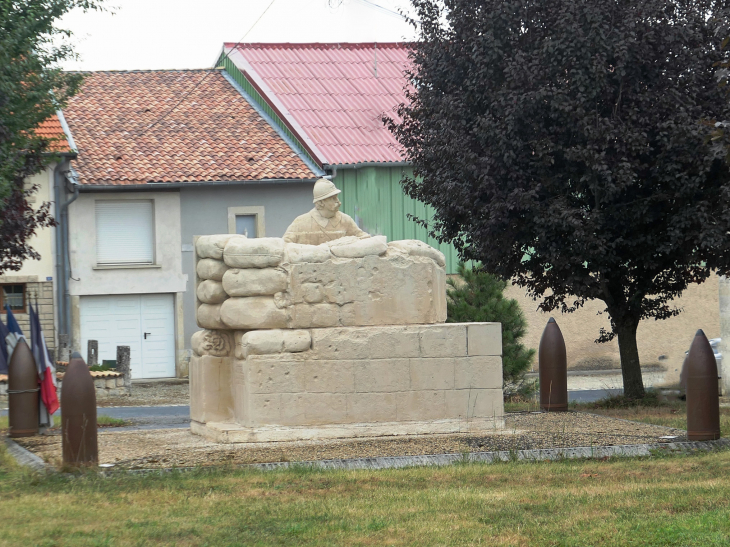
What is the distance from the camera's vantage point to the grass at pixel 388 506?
247 inches

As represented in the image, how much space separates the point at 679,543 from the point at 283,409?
4.99 meters

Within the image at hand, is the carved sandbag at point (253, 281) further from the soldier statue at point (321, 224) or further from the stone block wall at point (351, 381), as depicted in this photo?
the soldier statue at point (321, 224)

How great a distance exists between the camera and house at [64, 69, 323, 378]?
24875 mm

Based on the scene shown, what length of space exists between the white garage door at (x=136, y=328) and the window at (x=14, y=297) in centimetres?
136

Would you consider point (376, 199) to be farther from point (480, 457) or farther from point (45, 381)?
point (480, 457)

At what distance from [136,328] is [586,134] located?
593 inches

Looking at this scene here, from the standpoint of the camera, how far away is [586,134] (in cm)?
1296

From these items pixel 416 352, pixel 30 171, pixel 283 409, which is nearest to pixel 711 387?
pixel 416 352

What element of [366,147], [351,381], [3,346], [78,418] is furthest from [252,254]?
[366,147]

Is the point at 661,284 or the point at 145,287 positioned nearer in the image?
the point at 661,284

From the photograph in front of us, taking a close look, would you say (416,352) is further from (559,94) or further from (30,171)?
(30,171)

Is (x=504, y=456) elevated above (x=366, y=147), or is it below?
below

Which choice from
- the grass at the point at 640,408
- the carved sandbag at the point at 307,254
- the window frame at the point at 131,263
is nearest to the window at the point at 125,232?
the window frame at the point at 131,263

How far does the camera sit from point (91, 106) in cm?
2678
